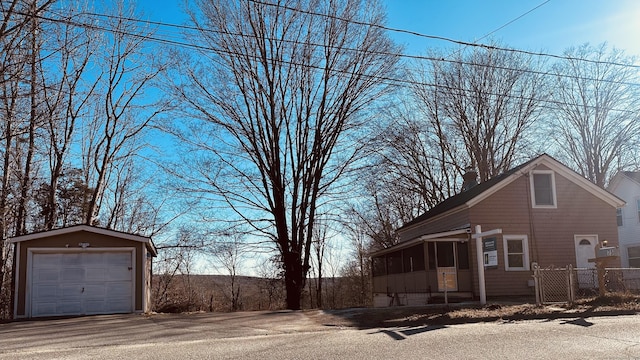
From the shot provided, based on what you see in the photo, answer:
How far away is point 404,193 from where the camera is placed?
123 feet

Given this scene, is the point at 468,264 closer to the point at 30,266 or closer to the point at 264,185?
Answer: the point at 264,185

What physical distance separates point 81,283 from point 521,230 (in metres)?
16.2

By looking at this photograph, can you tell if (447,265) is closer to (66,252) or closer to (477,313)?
(477,313)

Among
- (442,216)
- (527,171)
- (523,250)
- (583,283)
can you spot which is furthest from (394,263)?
(583,283)

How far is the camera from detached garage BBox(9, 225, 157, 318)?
18.8m

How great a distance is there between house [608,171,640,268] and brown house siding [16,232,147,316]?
2499cm

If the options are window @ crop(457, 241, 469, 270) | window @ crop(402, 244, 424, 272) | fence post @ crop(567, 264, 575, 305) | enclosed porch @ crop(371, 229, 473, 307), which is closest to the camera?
fence post @ crop(567, 264, 575, 305)

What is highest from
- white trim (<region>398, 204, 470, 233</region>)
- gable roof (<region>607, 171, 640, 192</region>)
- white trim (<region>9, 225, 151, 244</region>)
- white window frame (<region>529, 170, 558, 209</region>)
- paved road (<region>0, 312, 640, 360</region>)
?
gable roof (<region>607, 171, 640, 192</region>)

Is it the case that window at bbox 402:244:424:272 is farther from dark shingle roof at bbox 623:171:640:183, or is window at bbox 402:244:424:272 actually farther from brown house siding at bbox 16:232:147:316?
dark shingle roof at bbox 623:171:640:183

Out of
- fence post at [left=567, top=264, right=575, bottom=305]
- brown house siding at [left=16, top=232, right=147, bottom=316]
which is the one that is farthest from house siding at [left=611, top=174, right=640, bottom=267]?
brown house siding at [left=16, top=232, right=147, bottom=316]

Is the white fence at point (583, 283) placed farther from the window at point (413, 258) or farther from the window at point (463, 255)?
the window at point (413, 258)

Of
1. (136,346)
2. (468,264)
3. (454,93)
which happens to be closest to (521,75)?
(454,93)

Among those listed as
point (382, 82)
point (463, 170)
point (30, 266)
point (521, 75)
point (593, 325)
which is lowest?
point (593, 325)

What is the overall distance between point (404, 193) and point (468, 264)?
1561cm
